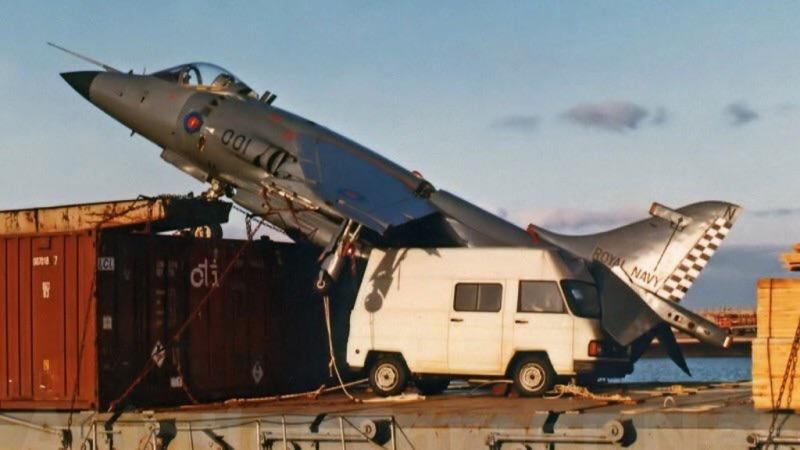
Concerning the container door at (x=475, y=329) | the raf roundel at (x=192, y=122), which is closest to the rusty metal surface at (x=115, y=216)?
the raf roundel at (x=192, y=122)

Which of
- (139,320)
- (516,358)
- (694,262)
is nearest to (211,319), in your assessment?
(139,320)

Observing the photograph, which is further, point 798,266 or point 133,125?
point 133,125

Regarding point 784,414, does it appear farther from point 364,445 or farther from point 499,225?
point 499,225

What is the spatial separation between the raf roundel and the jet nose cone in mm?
3444

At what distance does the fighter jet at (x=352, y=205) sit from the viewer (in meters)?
21.1

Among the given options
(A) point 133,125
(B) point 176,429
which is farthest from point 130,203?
(A) point 133,125

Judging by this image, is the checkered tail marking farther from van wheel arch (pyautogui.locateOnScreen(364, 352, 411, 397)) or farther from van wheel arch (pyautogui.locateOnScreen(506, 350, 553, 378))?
van wheel arch (pyautogui.locateOnScreen(364, 352, 411, 397))

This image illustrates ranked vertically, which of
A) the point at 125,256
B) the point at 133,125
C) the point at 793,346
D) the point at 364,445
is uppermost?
the point at 133,125

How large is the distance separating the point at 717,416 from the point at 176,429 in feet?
24.1

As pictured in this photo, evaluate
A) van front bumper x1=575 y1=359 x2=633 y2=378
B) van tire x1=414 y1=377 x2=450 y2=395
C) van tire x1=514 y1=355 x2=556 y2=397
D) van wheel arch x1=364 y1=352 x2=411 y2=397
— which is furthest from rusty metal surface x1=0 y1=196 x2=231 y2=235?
Answer: van front bumper x1=575 y1=359 x2=633 y2=378

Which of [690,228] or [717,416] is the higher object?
[690,228]

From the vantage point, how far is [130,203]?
20812 mm

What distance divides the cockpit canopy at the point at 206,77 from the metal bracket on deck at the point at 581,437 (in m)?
12.2

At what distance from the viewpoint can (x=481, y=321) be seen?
19.7m
